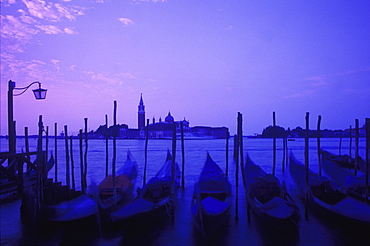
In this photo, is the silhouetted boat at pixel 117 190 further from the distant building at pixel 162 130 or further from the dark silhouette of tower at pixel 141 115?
A: the dark silhouette of tower at pixel 141 115

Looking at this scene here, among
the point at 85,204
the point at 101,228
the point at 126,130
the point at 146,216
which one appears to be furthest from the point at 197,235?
the point at 126,130

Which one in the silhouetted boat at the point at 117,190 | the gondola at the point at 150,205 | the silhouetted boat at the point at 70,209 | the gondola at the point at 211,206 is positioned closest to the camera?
the gondola at the point at 211,206

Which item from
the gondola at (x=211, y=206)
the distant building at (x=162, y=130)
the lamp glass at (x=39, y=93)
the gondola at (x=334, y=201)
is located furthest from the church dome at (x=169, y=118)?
the lamp glass at (x=39, y=93)

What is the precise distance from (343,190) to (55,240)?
637cm

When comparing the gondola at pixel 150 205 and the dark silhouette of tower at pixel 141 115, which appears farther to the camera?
the dark silhouette of tower at pixel 141 115

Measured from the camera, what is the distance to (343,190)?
7438 mm

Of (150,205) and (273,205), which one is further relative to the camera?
(150,205)

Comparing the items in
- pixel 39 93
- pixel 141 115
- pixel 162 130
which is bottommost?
pixel 162 130

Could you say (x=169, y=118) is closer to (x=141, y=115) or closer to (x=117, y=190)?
(x=141, y=115)

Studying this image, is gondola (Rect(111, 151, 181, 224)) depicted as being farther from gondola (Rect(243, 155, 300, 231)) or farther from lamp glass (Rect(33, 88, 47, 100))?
lamp glass (Rect(33, 88, 47, 100))

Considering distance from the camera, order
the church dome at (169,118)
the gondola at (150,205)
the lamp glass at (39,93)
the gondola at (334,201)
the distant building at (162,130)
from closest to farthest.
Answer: the gondola at (334,201)
the gondola at (150,205)
the lamp glass at (39,93)
the distant building at (162,130)
the church dome at (169,118)

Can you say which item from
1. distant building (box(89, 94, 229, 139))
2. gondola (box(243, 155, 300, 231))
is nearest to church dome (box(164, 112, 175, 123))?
distant building (box(89, 94, 229, 139))

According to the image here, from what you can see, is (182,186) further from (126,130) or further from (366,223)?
(126,130)

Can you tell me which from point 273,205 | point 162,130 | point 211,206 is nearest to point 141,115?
point 162,130
